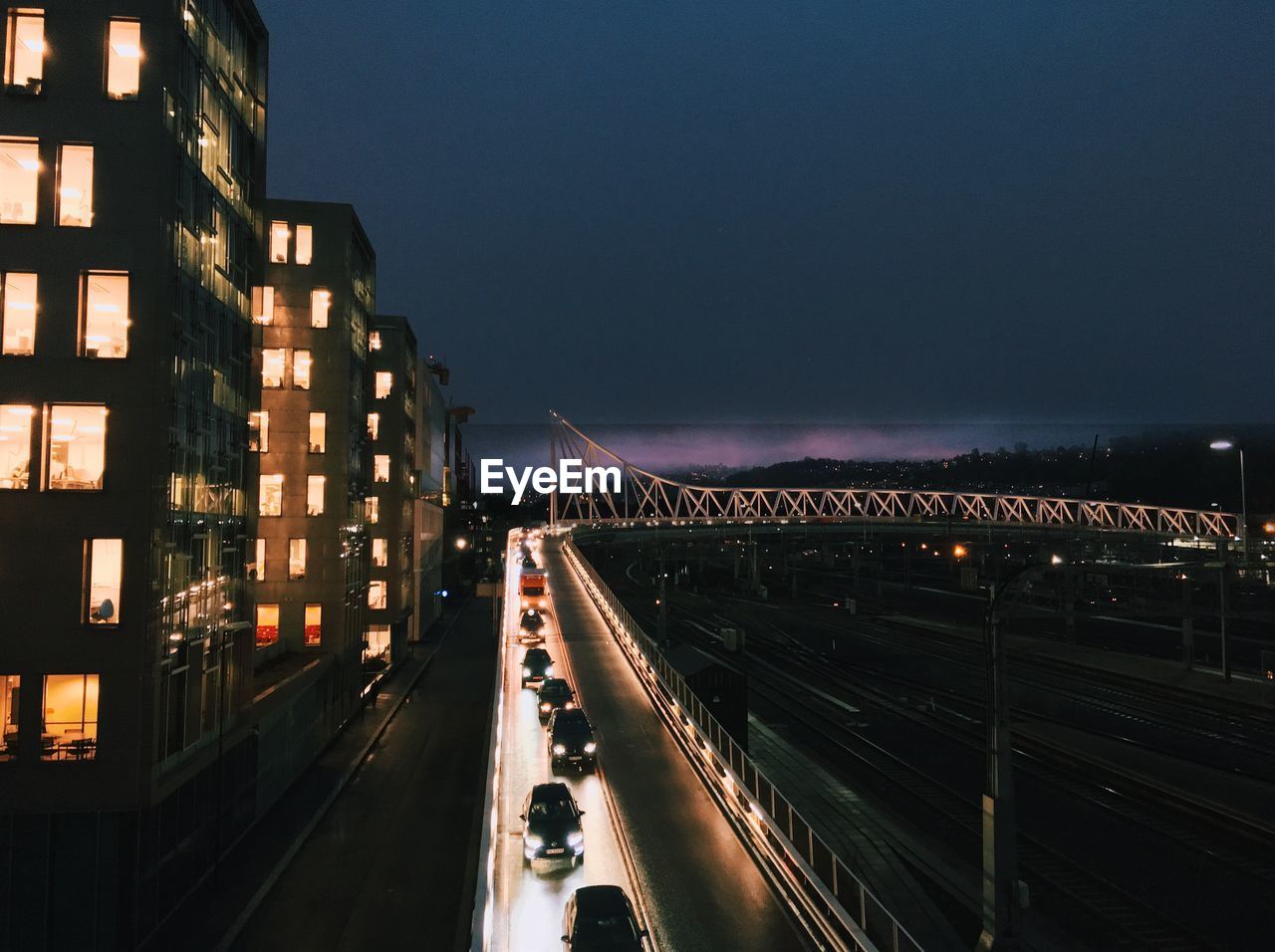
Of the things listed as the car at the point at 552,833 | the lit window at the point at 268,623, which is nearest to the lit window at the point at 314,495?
the lit window at the point at 268,623

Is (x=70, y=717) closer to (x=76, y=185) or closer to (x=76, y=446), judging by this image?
(x=76, y=446)

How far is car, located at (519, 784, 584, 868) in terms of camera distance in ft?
50.0

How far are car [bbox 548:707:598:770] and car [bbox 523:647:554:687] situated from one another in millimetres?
9874

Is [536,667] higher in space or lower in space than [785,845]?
lower

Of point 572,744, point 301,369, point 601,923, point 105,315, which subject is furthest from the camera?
point 301,369

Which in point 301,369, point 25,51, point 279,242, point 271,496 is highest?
point 279,242

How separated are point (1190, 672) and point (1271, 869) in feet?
80.6

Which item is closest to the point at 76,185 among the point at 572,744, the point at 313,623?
the point at 572,744

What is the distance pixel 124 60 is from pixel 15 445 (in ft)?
26.9

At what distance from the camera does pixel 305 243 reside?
38250 millimetres

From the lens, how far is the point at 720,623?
231 ft

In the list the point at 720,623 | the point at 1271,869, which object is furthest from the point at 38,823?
the point at 720,623

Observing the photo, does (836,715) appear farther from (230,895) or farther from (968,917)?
(230,895)

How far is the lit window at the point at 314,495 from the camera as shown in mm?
36594
